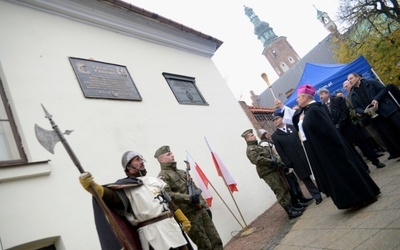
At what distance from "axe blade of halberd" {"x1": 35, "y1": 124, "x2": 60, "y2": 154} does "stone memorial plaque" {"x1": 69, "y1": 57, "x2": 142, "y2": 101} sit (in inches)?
101

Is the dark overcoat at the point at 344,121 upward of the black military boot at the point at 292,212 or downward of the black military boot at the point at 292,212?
upward

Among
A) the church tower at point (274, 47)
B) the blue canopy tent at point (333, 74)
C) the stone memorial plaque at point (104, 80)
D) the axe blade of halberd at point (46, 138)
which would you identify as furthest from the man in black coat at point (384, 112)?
the church tower at point (274, 47)

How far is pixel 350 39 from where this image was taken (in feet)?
62.5

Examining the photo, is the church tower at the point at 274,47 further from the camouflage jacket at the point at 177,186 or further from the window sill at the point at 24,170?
the window sill at the point at 24,170

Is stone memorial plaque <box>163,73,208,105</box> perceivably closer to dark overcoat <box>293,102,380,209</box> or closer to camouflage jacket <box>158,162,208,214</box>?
camouflage jacket <box>158,162,208,214</box>

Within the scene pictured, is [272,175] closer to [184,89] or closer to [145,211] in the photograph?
[145,211]

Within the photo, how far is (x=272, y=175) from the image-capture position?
525 centimetres

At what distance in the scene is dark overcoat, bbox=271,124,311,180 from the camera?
5.45 meters

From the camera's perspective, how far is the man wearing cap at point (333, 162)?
347 centimetres

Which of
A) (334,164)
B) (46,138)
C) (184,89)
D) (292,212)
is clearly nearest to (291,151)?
(292,212)

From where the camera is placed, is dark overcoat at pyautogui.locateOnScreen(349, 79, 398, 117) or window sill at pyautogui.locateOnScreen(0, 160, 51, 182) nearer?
window sill at pyautogui.locateOnScreen(0, 160, 51, 182)

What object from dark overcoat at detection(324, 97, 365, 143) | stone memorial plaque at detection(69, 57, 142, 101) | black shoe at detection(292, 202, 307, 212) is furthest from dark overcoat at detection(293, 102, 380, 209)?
stone memorial plaque at detection(69, 57, 142, 101)

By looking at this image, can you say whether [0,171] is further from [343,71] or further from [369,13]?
[369,13]

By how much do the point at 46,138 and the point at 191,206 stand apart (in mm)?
2383
